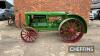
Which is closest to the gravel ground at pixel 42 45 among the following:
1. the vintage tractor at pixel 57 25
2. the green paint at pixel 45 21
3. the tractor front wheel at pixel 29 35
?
the tractor front wheel at pixel 29 35

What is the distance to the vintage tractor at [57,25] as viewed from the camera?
12.4 metres

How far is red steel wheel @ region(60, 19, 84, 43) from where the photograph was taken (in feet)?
40.7

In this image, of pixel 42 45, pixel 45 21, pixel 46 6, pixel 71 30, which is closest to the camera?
pixel 42 45

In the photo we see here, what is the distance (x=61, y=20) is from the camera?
1295cm

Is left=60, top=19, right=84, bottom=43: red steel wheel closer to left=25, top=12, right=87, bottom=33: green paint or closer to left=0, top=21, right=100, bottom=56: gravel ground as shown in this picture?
left=0, top=21, right=100, bottom=56: gravel ground

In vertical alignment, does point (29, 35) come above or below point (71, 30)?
below

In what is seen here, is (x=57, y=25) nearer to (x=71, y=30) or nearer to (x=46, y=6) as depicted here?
(x=71, y=30)

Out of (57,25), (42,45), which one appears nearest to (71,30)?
(57,25)

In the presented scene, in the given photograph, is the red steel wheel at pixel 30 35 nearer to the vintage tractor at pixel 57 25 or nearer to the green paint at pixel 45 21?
the vintage tractor at pixel 57 25

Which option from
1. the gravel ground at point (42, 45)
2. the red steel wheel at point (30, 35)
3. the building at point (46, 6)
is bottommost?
the gravel ground at point (42, 45)

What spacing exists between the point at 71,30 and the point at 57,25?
0.79 metres

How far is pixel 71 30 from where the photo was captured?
492 inches

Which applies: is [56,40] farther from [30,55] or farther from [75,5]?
[75,5]

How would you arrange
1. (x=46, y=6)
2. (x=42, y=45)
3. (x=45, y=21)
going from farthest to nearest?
(x=46, y=6) → (x=45, y=21) → (x=42, y=45)
